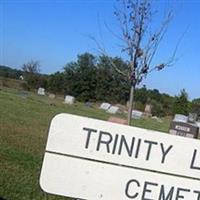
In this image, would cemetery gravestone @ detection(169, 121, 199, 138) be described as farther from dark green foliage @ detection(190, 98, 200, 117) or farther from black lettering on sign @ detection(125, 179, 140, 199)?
dark green foliage @ detection(190, 98, 200, 117)

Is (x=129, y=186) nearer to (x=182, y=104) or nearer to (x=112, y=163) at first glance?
(x=112, y=163)

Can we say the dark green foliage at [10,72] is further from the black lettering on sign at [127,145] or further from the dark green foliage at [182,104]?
the black lettering on sign at [127,145]

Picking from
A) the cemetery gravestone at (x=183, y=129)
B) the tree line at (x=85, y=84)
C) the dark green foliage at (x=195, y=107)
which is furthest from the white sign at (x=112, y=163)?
the tree line at (x=85, y=84)

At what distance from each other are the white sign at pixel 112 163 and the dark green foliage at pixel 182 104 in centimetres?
6661

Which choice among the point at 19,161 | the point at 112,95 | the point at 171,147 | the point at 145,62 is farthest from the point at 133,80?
the point at 112,95

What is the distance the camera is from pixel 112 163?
298cm

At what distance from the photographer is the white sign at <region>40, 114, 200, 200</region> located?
296cm

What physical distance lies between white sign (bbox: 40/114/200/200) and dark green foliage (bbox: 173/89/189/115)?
219 feet

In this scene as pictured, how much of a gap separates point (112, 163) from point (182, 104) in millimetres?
67973

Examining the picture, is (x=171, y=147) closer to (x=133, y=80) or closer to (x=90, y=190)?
(x=90, y=190)

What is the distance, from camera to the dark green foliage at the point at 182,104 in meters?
69.7

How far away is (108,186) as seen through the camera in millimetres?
2971

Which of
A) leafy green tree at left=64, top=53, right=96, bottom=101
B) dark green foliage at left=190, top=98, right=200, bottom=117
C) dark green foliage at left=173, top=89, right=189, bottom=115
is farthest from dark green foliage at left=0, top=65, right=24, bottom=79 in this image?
dark green foliage at left=190, top=98, right=200, bottom=117

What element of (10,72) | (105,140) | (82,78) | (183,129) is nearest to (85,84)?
(82,78)
